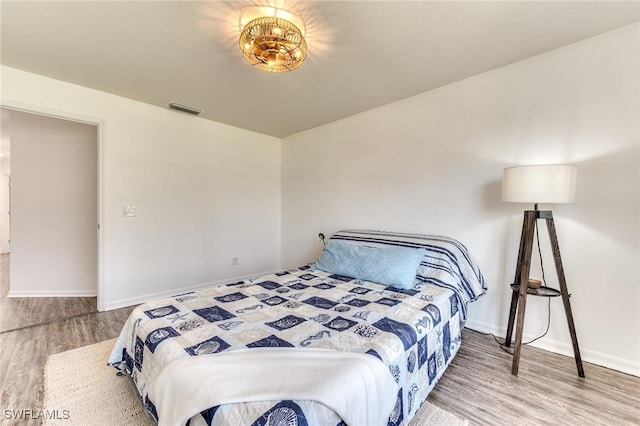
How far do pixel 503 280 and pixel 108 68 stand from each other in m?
4.08

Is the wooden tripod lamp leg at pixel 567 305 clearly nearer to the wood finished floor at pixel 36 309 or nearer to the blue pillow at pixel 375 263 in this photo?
the blue pillow at pixel 375 263

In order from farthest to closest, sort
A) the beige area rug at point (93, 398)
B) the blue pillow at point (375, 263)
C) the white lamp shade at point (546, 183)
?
the blue pillow at point (375, 263) < the white lamp shade at point (546, 183) < the beige area rug at point (93, 398)

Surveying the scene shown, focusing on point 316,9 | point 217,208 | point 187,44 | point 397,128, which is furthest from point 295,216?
point 316,9

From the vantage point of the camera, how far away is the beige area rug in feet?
4.90

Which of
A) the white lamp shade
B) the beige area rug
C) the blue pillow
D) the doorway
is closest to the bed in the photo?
the blue pillow

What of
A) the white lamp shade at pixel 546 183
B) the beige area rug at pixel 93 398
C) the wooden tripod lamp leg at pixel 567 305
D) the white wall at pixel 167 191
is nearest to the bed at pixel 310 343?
the beige area rug at pixel 93 398

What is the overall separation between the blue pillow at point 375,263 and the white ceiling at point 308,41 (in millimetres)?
1651

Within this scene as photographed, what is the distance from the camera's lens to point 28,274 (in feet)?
11.7

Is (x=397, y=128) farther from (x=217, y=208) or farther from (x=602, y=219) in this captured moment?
(x=217, y=208)

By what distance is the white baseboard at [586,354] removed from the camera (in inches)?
75.1

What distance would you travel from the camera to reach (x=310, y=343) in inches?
52.8

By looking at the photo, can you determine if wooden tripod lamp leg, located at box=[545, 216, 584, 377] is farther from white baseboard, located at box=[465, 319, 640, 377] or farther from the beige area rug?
the beige area rug

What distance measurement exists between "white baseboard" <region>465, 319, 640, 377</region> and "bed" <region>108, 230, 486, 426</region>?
43 cm

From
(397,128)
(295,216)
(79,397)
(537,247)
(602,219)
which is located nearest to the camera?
(79,397)
